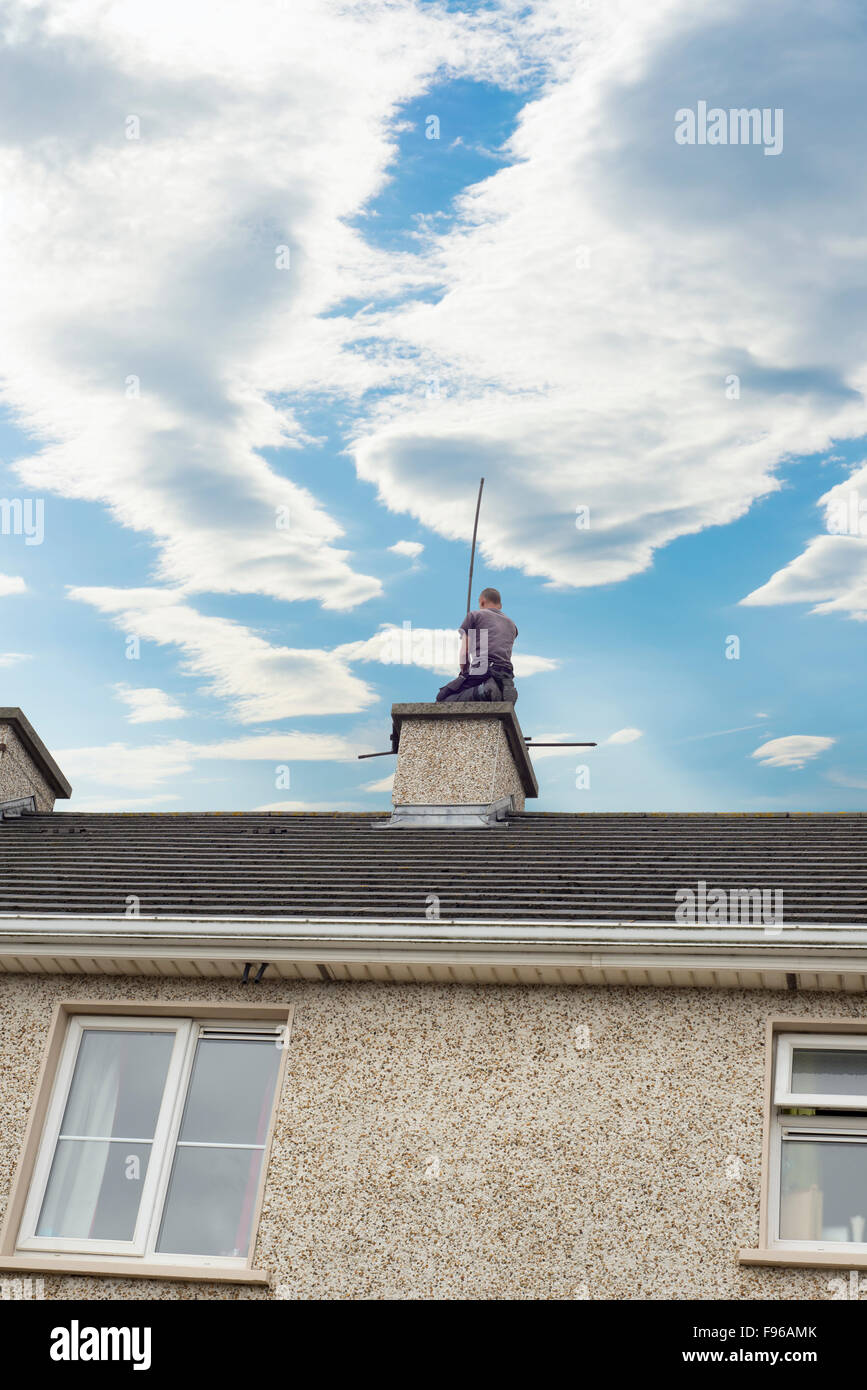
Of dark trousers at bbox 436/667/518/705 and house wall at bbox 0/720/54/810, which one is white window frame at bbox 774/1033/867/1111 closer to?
dark trousers at bbox 436/667/518/705

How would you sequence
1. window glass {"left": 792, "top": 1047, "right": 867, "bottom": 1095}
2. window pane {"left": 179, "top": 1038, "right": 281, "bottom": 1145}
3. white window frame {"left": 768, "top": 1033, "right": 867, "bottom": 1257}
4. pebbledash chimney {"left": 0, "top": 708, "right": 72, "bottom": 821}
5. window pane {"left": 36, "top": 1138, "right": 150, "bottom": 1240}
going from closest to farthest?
white window frame {"left": 768, "top": 1033, "right": 867, "bottom": 1257} < window glass {"left": 792, "top": 1047, "right": 867, "bottom": 1095} < window pane {"left": 36, "top": 1138, "right": 150, "bottom": 1240} < window pane {"left": 179, "top": 1038, "right": 281, "bottom": 1145} < pebbledash chimney {"left": 0, "top": 708, "right": 72, "bottom": 821}

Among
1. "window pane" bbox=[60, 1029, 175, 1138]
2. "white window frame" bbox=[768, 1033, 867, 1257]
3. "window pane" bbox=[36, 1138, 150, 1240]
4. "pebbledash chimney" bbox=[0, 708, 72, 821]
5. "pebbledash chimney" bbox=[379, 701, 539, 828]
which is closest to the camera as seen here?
"white window frame" bbox=[768, 1033, 867, 1257]

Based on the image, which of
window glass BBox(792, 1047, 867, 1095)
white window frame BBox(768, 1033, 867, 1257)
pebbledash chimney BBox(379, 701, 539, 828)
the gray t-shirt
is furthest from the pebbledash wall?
the gray t-shirt

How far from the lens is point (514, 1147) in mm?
7555

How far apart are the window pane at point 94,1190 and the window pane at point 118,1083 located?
10cm

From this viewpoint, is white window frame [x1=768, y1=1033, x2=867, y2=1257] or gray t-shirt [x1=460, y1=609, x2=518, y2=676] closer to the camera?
white window frame [x1=768, y1=1033, x2=867, y2=1257]

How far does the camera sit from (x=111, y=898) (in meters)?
9.73

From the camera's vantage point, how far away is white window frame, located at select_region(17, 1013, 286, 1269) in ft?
25.2

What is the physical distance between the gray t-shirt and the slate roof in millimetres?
1868

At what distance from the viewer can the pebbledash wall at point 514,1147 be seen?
23.6ft

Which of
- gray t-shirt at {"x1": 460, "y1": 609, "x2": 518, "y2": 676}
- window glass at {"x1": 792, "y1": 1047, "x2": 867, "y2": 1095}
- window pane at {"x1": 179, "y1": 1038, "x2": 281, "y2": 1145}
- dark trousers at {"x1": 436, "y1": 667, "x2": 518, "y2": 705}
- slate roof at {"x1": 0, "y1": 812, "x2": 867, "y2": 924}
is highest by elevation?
gray t-shirt at {"x1": 460, "y1": 609, "x2": 518, "y2": 676}
